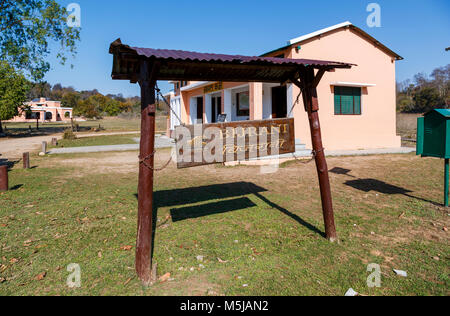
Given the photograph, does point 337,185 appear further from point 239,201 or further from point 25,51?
point 25,51

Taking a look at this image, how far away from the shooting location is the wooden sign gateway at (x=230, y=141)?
12.7 ft

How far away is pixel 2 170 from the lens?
24.0 feet

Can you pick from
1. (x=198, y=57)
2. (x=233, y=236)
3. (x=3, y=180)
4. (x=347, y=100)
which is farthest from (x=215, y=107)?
(x=198, y=57)

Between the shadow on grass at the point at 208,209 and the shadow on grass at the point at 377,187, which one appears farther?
the shadow on grass at the point at 377,187

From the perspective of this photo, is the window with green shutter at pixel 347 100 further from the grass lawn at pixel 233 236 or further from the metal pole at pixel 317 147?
the metal pole at pixel 317 147

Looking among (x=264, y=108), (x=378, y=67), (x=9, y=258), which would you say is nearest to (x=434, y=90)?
(x=378, y=67)

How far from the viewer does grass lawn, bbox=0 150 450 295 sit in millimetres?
3234

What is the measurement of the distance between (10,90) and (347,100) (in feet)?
87.1

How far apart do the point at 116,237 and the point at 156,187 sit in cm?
330

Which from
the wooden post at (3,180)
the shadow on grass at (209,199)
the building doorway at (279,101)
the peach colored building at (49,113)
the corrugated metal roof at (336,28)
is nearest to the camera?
the shadow on grass at (209,199)

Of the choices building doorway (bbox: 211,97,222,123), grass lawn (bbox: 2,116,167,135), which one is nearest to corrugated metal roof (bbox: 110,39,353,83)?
building doorway (bbox: 211,97,222,123)

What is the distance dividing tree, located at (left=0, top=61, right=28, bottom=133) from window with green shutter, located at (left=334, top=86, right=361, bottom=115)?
2476 centimetres

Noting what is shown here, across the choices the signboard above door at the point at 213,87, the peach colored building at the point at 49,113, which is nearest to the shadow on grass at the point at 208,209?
the signboard above door at the point at 213,87

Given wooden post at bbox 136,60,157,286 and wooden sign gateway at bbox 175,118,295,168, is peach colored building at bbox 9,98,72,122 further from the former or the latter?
wooden post at bbox 136,60,157,286
